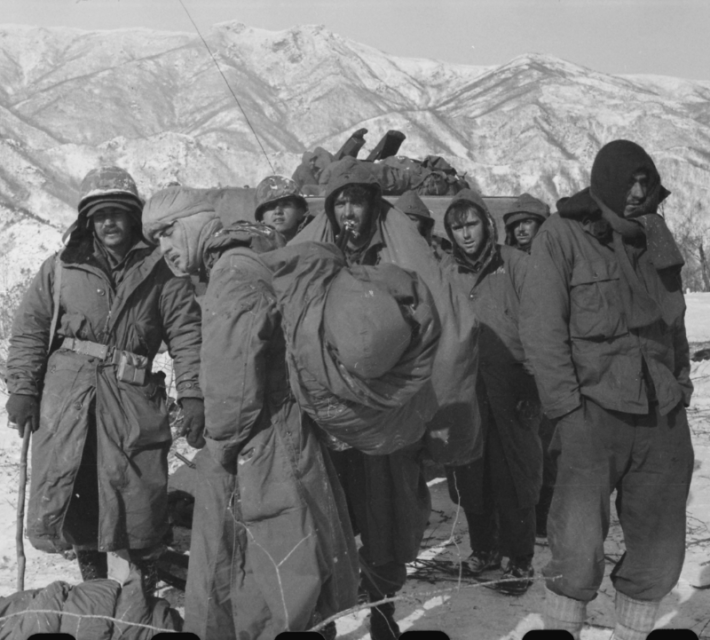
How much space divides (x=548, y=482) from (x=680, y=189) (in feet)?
134

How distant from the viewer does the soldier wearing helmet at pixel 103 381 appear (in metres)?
3.85

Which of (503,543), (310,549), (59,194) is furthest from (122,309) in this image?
(59,194)

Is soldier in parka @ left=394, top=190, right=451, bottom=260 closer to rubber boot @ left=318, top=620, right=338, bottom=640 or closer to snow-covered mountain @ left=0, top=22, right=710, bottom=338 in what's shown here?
rubber boot @ left=318, top=620, right=338, bottom=640

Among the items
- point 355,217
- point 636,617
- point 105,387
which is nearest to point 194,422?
point 105,387

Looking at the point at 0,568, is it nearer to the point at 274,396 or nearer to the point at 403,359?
the point at 274,396

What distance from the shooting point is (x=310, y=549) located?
288 centimetres

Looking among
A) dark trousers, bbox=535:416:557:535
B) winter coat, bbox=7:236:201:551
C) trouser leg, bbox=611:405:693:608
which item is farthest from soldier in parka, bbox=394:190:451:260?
trouser leg, bbox=611:405:693:608

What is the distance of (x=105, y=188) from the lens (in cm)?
393

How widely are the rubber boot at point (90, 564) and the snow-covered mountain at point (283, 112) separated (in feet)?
122

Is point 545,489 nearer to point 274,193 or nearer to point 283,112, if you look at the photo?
point 274,193

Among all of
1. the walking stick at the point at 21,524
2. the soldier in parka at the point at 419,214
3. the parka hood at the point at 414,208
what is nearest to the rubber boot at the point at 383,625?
the walking stick at the point at 21,524

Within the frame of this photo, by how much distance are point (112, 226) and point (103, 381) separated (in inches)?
25.8

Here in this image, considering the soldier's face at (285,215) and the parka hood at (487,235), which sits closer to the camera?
the parka hood at (487,235)

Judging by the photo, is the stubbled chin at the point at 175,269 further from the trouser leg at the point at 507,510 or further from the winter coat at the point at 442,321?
the trouser leg at the point at 507,510
